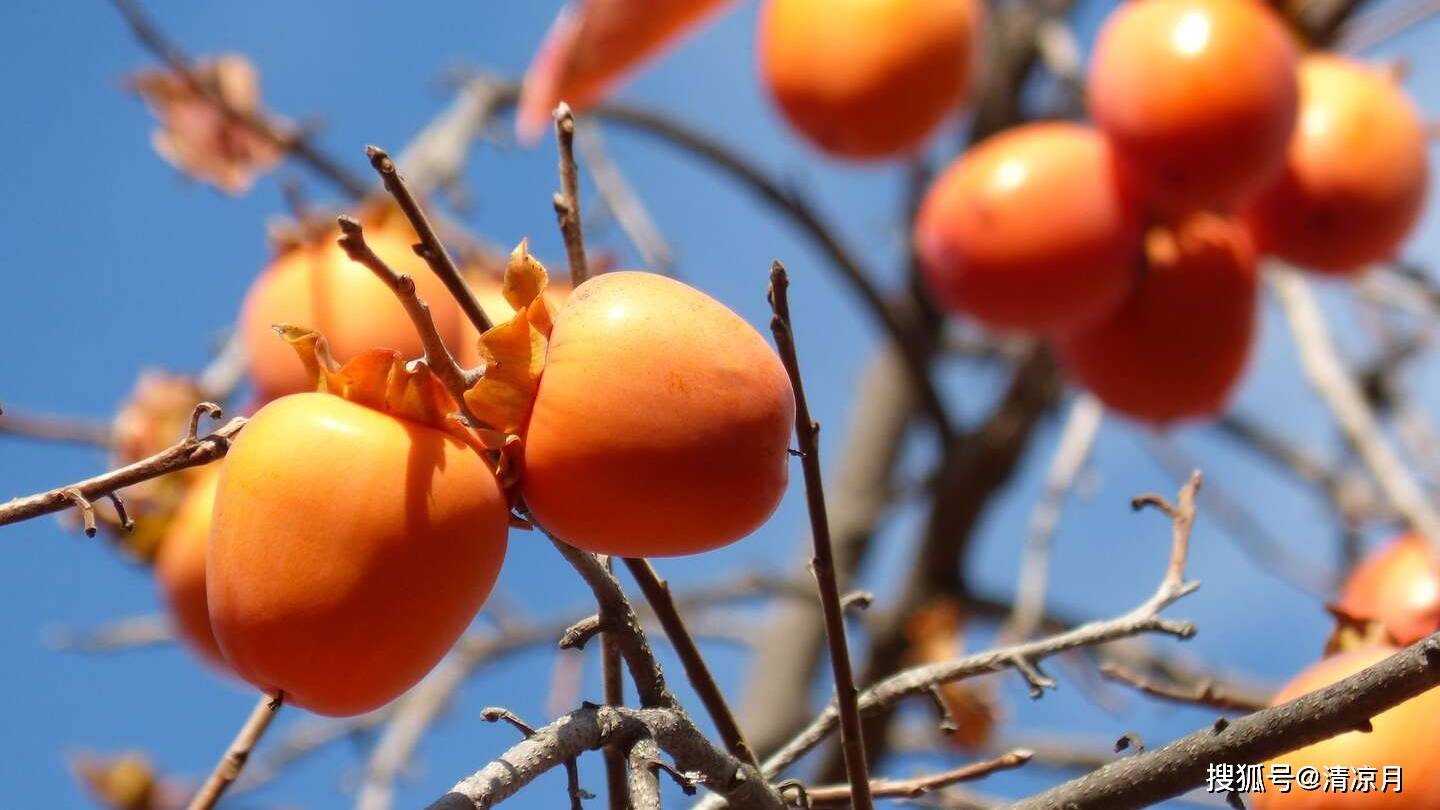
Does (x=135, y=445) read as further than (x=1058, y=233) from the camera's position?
No

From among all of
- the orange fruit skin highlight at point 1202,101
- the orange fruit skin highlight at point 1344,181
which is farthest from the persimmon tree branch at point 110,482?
the orange fruit skin highlight at point 1344,181

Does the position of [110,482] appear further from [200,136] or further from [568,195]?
[200,136]

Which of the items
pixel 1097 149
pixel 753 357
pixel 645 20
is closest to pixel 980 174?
pixel 1097 149

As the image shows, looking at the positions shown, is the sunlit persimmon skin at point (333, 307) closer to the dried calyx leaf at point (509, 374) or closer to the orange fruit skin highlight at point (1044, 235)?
the dried calyx leaf at point (509, 374)

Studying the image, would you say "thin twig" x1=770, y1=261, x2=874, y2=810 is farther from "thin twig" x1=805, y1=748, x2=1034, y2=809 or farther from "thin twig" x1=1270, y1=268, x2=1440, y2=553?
"thin twig" x1=1270, y1=268, x2=1440, y2=553

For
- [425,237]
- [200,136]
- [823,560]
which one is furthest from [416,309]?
[200,136]

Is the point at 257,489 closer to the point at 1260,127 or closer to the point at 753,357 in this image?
the point at 753,357

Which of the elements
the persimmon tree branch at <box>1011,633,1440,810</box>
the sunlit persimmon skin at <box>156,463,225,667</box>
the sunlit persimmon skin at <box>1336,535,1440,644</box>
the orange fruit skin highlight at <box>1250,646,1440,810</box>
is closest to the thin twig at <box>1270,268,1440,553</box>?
the sunlit persimmon skin at <box>1336,535,1440,644</box>
